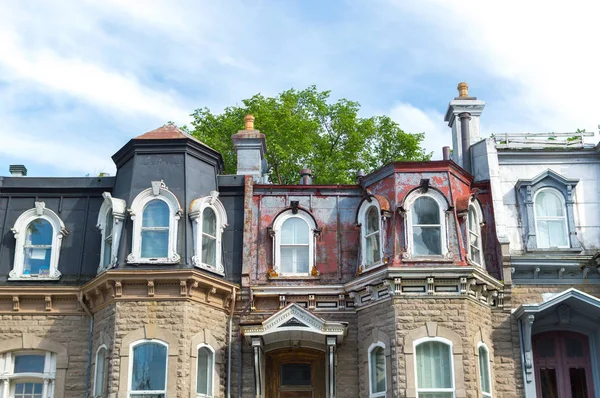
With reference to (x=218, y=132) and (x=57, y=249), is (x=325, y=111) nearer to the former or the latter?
(x=218, y=132)

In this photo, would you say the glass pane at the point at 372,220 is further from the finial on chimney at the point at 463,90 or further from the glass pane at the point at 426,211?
the finial on chimney at the point at 463,90

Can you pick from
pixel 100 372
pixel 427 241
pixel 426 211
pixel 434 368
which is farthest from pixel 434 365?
pixel 100 372

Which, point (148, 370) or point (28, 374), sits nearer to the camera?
point (148, 370)

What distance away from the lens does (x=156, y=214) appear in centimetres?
2025

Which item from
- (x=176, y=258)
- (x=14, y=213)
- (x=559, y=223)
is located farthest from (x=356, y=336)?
(x=14, y=213)

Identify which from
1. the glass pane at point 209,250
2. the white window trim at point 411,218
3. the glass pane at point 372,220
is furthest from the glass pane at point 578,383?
the glass pane at point 209,250

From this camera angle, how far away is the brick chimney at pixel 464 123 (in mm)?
23047

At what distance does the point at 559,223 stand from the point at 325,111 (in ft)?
55.7

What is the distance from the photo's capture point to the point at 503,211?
21438 mm

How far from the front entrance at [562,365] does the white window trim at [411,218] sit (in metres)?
3.62

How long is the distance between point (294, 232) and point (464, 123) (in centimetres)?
604

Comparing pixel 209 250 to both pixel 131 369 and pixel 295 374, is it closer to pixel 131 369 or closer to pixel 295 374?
pixel 131 369

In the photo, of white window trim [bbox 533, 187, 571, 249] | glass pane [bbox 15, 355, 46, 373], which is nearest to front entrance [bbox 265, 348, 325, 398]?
glass pane [bbox 15, 355, 46, 373]

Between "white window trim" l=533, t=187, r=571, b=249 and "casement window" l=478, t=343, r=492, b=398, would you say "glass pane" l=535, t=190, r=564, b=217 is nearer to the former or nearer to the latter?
"white window trim" l=533, t=187, r=571, b=249
